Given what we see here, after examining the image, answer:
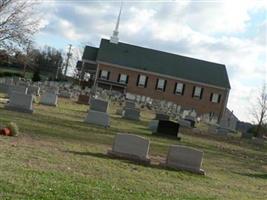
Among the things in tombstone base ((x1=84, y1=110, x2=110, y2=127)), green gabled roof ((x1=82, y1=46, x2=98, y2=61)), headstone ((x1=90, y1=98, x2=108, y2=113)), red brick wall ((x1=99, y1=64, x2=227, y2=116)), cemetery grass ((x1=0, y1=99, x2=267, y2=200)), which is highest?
green gabled roof ((x1=82, y1=46, x2=98, y2=61))

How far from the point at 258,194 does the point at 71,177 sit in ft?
15.3

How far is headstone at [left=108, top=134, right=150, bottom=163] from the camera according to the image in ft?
50.4

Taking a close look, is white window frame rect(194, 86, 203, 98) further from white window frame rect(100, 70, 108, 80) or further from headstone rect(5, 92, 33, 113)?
headstone rect(5, 92, 33, 113)

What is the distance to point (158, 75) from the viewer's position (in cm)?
7856

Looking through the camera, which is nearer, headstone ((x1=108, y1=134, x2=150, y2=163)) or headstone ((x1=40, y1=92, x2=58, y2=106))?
headstone ((x1=108, y1=134, x2=150, y2=163))

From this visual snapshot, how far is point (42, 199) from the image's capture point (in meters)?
8.50

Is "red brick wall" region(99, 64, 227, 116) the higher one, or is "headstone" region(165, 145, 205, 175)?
"red brick wall" region(99, 64, 227, 116)

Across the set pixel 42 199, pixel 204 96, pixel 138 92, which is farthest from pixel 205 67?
pixel 42 199

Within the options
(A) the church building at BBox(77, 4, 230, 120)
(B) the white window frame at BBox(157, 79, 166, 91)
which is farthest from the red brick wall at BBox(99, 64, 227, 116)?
(B) the white window frame at BBox(157, 79, 166, 91)

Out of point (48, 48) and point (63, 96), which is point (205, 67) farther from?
point (48, 48)

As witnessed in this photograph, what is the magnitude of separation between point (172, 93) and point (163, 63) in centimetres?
432

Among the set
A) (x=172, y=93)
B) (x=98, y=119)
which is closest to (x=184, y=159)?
(x=98, y=119)

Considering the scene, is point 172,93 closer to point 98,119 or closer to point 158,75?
point 158,75

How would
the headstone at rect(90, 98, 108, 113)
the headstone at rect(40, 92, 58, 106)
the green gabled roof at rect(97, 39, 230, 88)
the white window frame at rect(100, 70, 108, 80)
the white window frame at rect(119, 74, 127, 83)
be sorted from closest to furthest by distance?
the headstone at rect(90, 98, 108, 113) → the headstone at rect(40, 92, 58, 106) → the white window frame at rect(100, 70, 108, 80) → the white window frame at rect(119, 74, 127, 83) → the green gabled roof at rect(97, 39, 230, 88)
